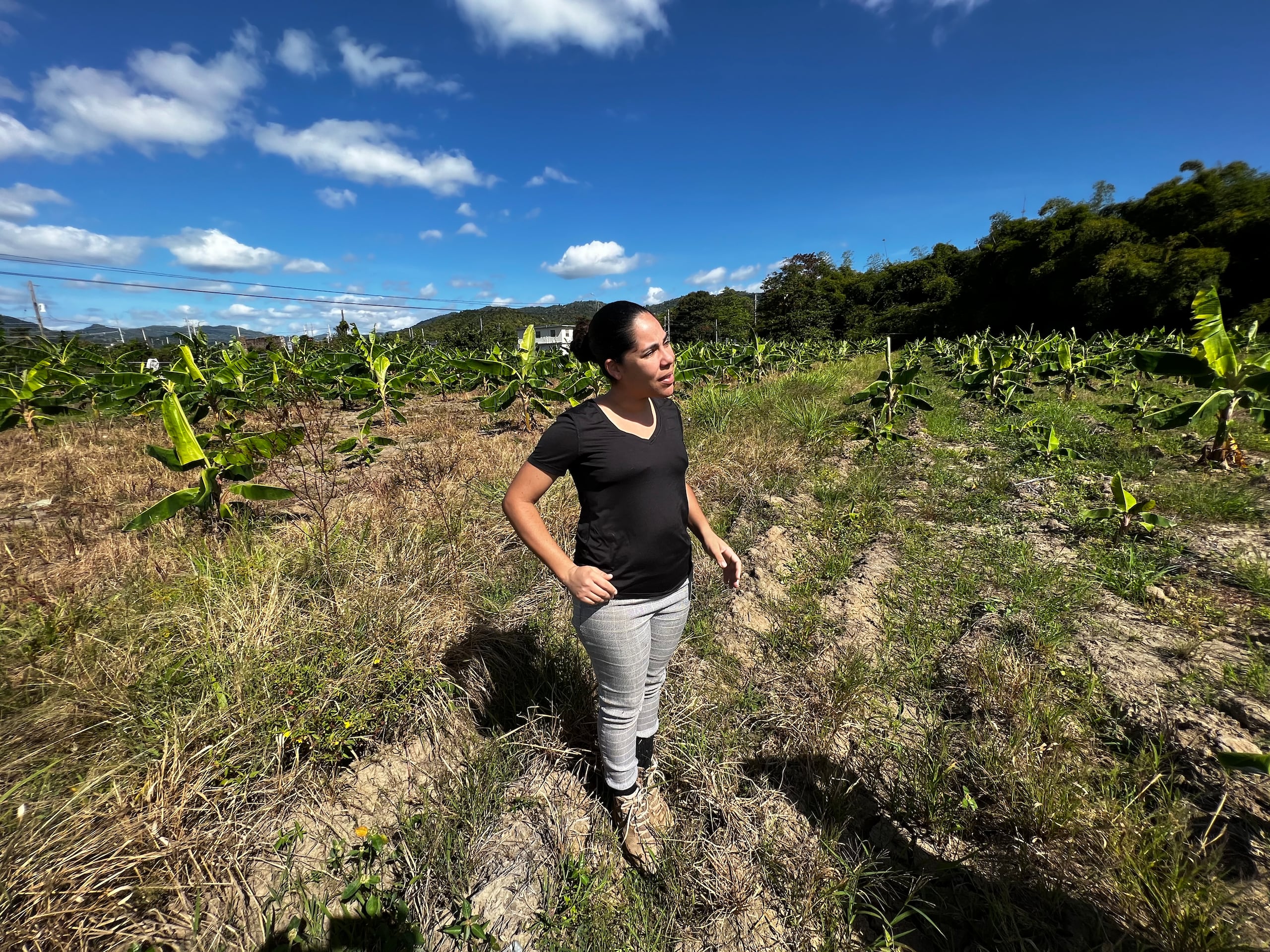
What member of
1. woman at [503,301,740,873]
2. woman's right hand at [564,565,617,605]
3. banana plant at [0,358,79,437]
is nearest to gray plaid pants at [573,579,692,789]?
woman at [503,301,740,873]

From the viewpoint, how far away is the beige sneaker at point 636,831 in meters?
1.65

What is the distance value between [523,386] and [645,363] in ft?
21.4

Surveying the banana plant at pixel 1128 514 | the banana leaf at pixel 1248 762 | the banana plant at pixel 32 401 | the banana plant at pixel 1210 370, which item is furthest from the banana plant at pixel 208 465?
the banana plant at pixel 1210 370

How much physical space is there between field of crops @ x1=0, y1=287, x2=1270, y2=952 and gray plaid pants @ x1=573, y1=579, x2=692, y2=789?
0.35m

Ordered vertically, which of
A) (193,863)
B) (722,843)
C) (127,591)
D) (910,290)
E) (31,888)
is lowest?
(722,843)

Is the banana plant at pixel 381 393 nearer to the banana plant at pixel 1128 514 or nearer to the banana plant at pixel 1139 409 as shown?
the banana plant at pixel 1128 514

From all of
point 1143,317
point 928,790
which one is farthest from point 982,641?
point 1143,317

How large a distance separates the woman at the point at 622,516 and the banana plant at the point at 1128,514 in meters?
3.23

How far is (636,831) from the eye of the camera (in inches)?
67.1

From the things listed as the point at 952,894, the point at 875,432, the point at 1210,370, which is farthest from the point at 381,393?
the point at 1210,370

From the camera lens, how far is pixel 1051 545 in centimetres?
328

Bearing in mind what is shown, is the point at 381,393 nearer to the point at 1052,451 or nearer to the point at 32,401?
the point at 32,401

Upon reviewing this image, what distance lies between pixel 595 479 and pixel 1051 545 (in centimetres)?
344

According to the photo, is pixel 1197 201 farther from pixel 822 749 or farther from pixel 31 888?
pixel 31 888
